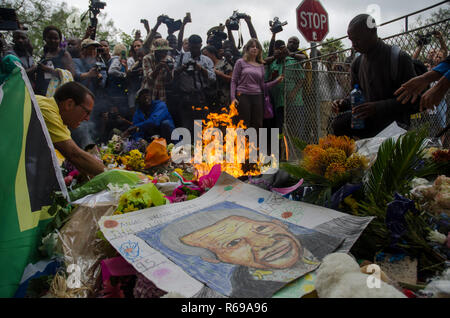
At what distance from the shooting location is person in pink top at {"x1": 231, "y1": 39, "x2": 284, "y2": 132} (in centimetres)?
516

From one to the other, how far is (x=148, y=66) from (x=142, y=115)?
3.28 feet

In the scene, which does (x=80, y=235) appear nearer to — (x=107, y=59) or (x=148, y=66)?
(x=148, y=66)

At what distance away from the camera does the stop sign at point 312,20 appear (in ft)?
13.5

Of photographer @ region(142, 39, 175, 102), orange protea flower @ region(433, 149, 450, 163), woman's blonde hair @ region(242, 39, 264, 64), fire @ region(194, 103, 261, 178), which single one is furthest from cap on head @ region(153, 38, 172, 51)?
orange protea flower @ region(433, 149, 450, 163)

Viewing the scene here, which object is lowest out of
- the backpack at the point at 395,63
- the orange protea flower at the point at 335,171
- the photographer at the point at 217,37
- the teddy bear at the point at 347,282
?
the teddy bear at the point at 347,282

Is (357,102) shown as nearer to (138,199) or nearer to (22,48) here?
(138,199)

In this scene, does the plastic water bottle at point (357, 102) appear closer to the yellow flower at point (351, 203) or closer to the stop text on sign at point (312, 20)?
the yellow flower at point (351, 203)

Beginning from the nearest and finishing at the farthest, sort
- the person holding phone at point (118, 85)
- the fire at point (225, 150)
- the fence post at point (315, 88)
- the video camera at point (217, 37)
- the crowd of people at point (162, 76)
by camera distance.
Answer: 1. the fire at point (225, 150)
2. the fence post at point (315, 88)
3. the crowd of people at point (162, 76)
4. the person holding phone at point (118, 85)
5. the video camera at point (217, 37)

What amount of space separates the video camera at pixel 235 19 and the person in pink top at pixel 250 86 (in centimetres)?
136

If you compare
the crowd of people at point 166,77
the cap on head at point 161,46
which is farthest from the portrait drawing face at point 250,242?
the cap on head at point 161,46

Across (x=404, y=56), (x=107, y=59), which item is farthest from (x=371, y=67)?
(x=107, y=59)

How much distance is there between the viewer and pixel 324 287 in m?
0.96

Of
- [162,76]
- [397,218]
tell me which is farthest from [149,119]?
[397,218]

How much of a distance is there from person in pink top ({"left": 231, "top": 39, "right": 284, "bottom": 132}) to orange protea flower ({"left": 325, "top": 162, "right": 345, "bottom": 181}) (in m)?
3.69
